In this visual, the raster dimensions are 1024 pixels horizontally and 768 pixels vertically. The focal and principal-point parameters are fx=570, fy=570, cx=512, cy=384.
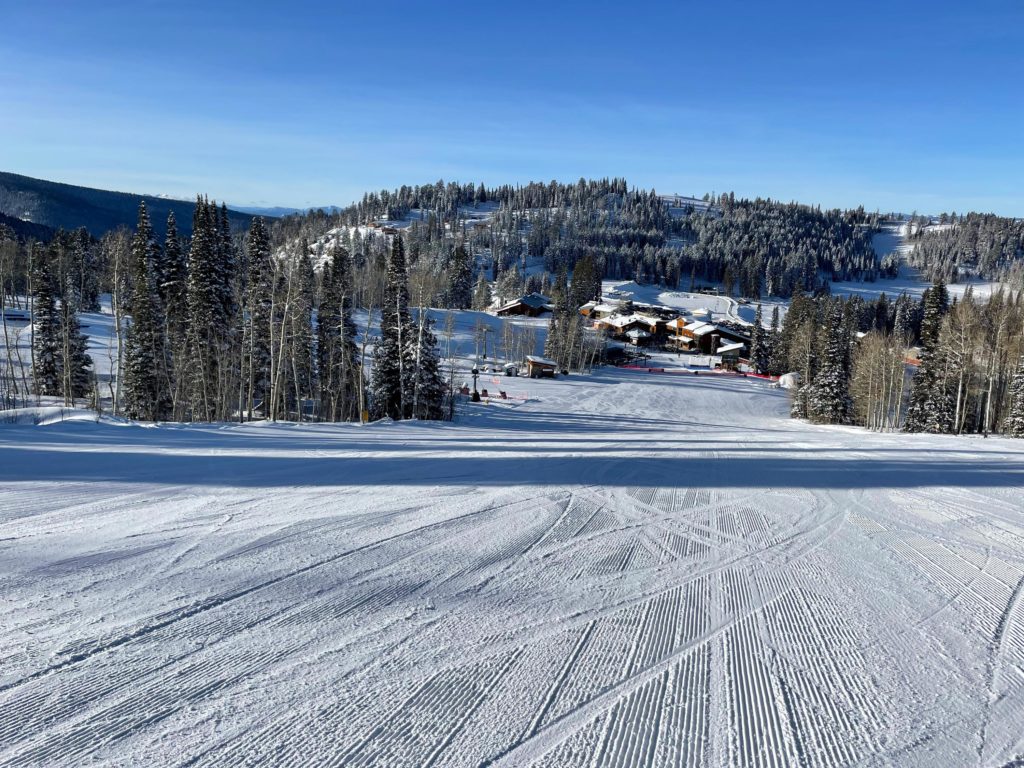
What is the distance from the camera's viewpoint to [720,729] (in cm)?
258

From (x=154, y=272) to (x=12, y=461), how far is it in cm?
2580

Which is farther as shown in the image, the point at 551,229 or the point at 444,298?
the point at 551,229

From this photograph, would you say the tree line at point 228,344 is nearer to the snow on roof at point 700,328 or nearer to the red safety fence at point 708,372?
the red safety fence at point 708,372

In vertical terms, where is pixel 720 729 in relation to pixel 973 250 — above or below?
below

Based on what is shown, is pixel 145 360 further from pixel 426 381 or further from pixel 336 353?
pixel 426 381

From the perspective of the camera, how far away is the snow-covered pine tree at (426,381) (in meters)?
25.2

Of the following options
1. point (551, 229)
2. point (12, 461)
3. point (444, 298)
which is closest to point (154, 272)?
point (12, 461)

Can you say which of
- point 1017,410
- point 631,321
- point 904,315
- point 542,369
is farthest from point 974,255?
point 1017,410

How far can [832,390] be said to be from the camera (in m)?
34.3

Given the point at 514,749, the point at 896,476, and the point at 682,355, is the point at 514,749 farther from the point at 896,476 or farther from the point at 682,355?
the point at 682,355

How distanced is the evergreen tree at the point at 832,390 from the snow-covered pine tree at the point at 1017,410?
7.42 m

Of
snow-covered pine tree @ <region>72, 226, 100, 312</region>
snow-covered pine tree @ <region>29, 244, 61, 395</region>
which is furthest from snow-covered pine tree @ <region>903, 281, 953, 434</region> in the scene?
snow-covered pine tree @ <region>72, 226, 100, 312</region>

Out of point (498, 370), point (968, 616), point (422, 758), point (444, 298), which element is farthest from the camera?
point (444, 298)

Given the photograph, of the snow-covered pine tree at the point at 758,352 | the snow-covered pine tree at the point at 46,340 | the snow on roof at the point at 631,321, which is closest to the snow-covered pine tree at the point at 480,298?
the snow on roof at the point at 631,321
